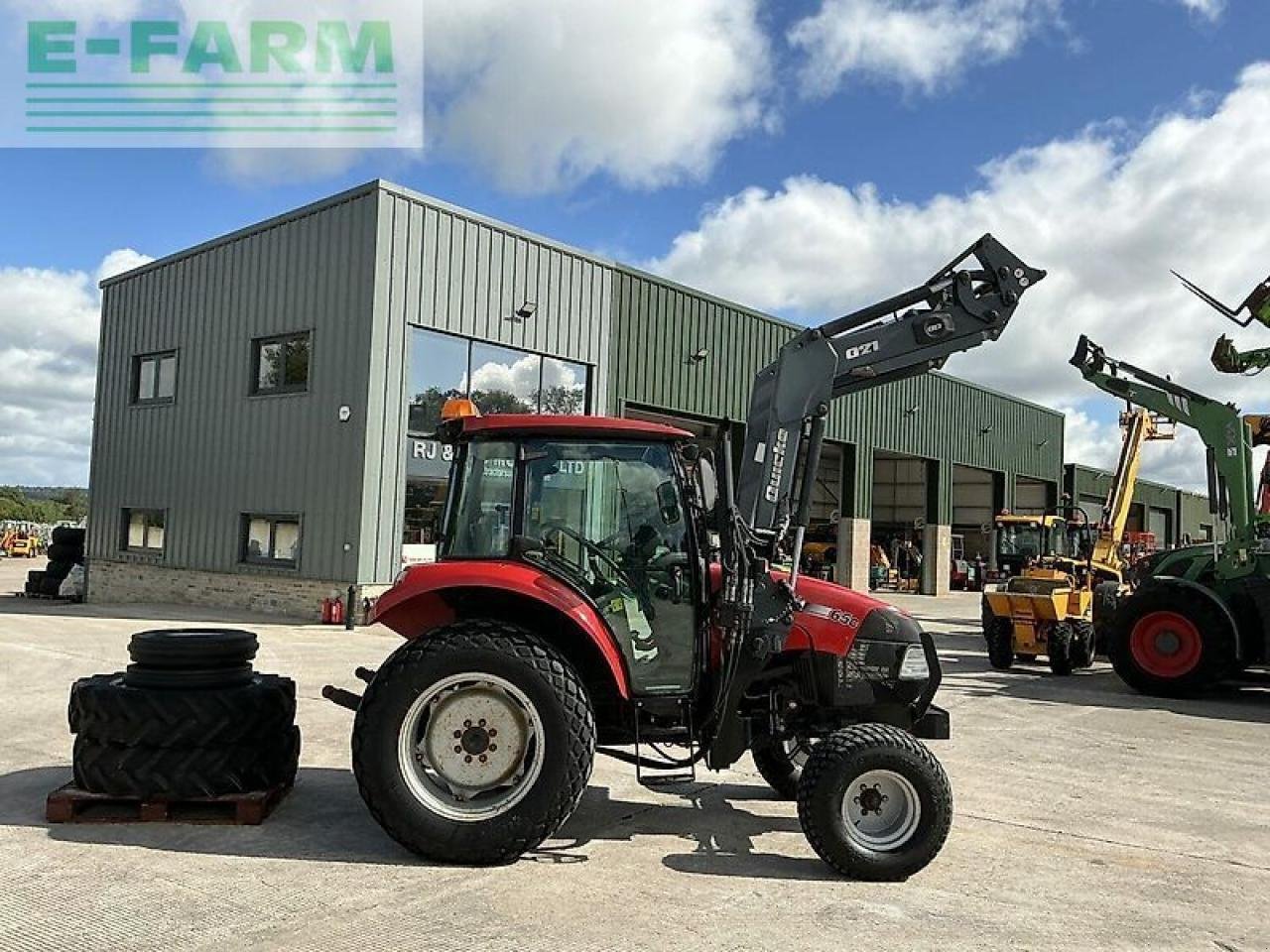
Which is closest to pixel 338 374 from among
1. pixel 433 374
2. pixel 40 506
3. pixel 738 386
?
pixel 433 374

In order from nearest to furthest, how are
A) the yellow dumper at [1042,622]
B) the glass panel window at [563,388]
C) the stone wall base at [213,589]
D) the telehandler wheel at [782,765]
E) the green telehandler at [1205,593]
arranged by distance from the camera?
the telehandler wheel at [782,765], the green telehandler at [1205,593], the yellow dumper at [1042,622], the stone wall base at [213,589], the glass panel window at [563,388]

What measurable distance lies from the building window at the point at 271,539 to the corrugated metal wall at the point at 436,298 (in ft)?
6.25

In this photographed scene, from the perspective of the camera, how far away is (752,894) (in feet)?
15.6

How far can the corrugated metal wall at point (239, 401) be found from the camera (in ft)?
54.0

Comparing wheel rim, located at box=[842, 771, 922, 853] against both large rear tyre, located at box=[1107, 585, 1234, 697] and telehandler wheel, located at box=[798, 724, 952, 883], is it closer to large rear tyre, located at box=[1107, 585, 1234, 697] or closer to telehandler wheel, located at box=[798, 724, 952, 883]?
telehandler wheel, located at box=[798, 724, 952, 883]

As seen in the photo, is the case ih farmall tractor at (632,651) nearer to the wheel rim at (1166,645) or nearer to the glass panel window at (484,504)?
the glass panel window at (484,504)

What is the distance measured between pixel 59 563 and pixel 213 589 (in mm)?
5858

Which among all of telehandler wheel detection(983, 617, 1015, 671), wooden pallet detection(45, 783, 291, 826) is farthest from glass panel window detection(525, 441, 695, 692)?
telehandler wheel detection(983, 617, 1015, 671)

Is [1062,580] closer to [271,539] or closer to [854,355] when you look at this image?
[854,355]

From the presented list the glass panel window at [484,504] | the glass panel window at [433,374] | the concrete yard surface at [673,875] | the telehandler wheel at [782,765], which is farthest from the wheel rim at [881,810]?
the glass panel window at [433,374]

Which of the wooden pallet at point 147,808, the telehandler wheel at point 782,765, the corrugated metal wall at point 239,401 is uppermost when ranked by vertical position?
the corrugated metal wall at point 239,401

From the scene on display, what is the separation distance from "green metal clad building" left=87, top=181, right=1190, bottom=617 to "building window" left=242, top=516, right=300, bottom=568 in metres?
0.04

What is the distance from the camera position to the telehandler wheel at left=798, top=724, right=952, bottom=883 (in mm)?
4988

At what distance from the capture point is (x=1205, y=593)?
37.9 ft
